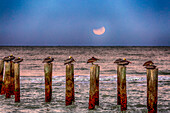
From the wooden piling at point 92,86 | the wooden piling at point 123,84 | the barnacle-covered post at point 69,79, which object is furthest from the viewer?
the barnacle-covered post at point 69,79

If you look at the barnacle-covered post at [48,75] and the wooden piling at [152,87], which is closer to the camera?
the wooden piling at [152,87]

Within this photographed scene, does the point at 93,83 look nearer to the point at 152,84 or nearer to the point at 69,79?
the point at 69,79

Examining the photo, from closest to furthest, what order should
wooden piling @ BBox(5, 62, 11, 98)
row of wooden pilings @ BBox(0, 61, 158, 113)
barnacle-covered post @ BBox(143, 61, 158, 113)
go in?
barnacle-covered post @ BBox(143, 61, 158, 113)
row of wooden pilings @ BBox(0, 61, 158, 113)
wooden piling @ BBox(5, 62, 11, 98)

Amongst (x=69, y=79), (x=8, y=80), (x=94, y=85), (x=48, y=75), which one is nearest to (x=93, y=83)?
(x=94, y=85)

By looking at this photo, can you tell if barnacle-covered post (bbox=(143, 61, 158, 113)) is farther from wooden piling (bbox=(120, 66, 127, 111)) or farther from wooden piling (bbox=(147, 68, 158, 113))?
wooden piling (bbox=(120, 66, 127, 111))

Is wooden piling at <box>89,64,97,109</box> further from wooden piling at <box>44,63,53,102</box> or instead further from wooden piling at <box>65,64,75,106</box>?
wooden piling at <box>44,63,53,102</box>

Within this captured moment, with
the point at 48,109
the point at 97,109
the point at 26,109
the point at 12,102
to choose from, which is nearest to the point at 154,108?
the point at 97,109

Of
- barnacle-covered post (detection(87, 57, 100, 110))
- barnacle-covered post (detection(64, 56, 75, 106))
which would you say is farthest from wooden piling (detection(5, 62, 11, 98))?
barnacle-covered post (detection(87, 57, 100, 110))

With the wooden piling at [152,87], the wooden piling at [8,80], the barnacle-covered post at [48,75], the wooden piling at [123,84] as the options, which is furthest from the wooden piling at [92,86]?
the wooden piling at [8,80]

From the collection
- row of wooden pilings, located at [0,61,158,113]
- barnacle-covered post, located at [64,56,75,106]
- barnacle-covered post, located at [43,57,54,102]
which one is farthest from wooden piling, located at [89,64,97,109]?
barnacle-covered post, located at [43,57,54,102]

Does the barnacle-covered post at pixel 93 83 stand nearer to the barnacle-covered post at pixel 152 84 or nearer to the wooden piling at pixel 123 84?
the wooden piling at pixel 123 84

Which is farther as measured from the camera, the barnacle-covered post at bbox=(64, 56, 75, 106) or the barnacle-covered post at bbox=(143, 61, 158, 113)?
the barnacle-covered post at bbox=(64, 56, 75, 106)

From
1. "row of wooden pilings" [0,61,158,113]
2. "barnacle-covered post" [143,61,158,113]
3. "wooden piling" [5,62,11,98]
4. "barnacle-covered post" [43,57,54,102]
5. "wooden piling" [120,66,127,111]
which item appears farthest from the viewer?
"wooden piling" [5,62,11,98]

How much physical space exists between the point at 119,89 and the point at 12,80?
16.8 feet
